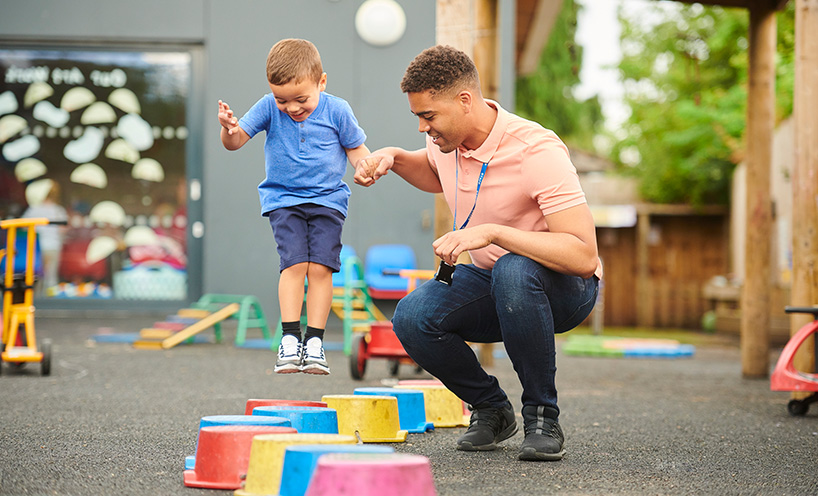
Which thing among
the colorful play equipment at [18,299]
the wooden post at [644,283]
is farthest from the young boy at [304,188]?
the wooden post at [644,283]

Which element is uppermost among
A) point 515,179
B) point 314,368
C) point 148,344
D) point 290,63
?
point 290,63

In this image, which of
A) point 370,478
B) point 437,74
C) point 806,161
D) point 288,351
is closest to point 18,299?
point 288,351

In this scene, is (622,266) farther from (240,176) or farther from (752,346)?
(752,346)

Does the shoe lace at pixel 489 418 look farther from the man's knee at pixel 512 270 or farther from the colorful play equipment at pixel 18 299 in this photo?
the colorful play equipment at pixel 18 299

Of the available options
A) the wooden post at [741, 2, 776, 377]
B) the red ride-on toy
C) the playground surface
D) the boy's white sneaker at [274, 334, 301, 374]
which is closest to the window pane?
the playground surface

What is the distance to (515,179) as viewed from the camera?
2906mm

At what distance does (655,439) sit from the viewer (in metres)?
3.44

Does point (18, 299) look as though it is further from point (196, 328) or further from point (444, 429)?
point (444, 429)

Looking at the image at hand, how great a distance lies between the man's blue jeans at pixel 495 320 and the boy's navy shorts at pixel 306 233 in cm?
49

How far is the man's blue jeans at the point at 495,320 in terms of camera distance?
286cm

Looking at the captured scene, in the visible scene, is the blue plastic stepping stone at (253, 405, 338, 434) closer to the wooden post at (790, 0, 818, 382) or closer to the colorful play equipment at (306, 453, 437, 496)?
the colorful play equipment at (306, 453, 437, 496)

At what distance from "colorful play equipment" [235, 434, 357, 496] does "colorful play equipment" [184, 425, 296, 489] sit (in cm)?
11

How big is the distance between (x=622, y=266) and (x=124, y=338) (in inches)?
471

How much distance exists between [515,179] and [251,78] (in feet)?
22.6
